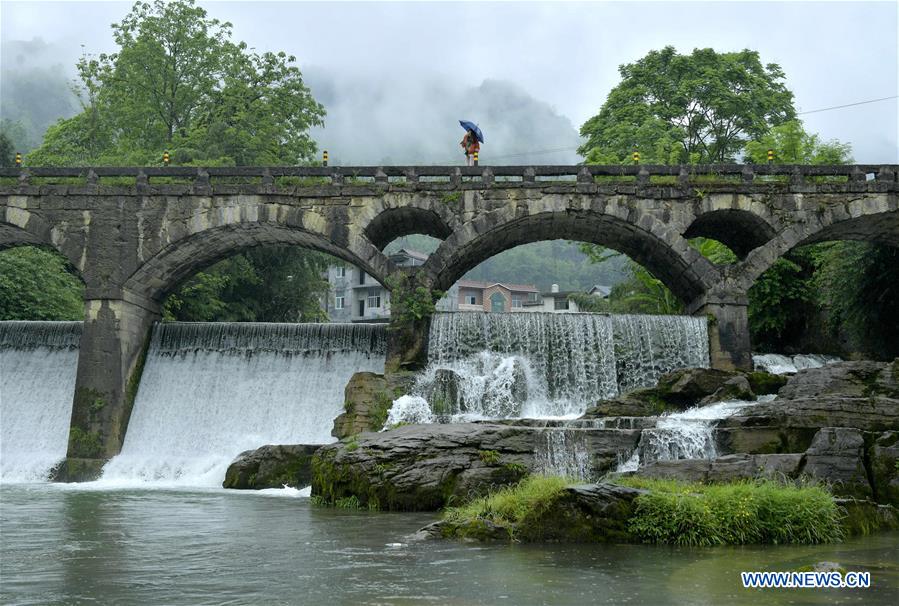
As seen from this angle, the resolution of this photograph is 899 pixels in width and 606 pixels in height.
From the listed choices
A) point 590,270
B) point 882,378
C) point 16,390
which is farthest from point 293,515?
point 590,270

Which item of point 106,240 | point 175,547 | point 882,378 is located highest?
point 106,240

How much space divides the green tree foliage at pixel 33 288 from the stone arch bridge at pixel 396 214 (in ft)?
27.4

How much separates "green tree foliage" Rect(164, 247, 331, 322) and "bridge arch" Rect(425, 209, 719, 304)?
12141 mm

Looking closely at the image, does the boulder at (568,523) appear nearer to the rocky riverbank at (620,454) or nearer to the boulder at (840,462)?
the rocky riverbank at (620,454)

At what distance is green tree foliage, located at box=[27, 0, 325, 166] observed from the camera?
1527 inches

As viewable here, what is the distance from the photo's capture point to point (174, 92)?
4019cm

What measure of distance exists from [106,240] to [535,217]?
1331 cm

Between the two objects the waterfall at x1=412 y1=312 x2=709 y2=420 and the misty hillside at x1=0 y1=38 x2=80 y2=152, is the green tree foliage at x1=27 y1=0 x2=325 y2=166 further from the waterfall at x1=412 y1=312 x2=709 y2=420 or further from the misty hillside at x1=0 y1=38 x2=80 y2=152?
the misty hillside at x1=0 y1=38 x2=80 y2=152

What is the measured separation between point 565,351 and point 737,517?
1532 centimetres

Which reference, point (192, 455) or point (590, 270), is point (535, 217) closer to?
point (192, 455)

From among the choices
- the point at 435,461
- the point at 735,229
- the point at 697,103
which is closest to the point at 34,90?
the point at 697,103

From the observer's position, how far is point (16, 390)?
2762 centimetres

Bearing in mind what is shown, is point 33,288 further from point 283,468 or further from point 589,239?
point 589,239

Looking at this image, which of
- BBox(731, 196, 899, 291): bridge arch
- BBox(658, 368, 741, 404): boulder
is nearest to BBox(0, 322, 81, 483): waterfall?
BBox(658, 368, 741, 404): boulder
